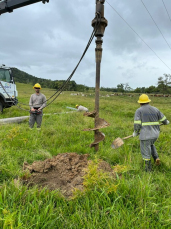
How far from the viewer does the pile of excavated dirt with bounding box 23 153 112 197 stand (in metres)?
2.37

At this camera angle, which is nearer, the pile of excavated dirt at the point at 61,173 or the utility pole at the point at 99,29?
the pile of excavated dirt at the point at 61,173

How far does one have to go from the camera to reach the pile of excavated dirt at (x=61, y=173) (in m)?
2.37

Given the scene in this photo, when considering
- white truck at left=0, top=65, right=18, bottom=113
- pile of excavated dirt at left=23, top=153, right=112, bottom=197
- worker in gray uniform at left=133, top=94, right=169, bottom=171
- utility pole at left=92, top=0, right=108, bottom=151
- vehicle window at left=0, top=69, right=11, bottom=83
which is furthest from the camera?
vehicle window at left=0, top=69, right=11, bottom=83

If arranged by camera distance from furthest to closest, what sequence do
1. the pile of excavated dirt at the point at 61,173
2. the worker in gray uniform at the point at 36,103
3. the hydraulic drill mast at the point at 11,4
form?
the worker in gray uniform at the point at 36,103 → the hydraulic drill mast at the point at 11,4 → the pile of excavated dirt at the point at 61,173

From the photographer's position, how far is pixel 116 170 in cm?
252

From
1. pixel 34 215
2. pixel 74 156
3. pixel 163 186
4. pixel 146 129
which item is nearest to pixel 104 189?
pixel 34 215

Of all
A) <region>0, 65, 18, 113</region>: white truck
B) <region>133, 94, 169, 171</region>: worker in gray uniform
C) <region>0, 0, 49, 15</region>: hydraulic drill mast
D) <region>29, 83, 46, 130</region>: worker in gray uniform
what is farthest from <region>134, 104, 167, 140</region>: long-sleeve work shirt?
<region>0, 65, 18, 113</region>: white truck

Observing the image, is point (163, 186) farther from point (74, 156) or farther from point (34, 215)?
point (34, 215)

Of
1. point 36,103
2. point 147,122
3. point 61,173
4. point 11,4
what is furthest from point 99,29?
point 11,4

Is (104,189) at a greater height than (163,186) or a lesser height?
greater

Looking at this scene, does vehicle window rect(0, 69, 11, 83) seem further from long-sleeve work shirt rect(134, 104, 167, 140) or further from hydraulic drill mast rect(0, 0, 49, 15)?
long-sleeve work shirt rect(134, 104, 167, 140)

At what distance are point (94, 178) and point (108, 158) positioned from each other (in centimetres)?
139

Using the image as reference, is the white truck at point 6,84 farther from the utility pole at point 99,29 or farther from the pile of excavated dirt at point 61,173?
the pile of excavated dirt at point 61,173

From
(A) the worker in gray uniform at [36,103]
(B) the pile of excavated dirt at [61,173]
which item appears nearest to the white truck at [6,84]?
(A) the worker in gray uniform at [36,103]
